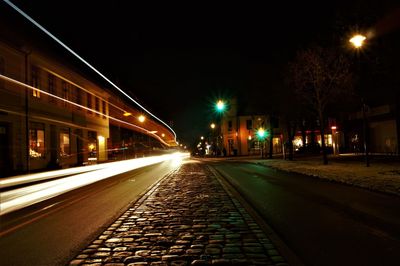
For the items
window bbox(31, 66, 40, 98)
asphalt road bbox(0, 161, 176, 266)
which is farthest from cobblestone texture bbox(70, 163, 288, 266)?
window bbox(31, 66, 40, 98)

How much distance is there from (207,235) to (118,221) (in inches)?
101

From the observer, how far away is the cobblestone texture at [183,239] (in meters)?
5.45

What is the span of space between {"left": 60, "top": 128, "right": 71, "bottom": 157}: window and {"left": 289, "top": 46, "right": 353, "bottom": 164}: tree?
73.1 feet

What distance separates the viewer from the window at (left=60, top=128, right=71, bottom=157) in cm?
3475

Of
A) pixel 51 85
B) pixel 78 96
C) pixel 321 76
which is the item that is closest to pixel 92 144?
pixel 78 96

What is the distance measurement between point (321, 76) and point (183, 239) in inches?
859

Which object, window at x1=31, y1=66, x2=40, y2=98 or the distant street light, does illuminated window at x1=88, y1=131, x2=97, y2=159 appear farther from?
the distant street light

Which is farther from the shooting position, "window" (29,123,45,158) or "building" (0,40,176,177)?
"window" (29,123,45,158)

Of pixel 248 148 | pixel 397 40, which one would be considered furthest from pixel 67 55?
pixel 248 148

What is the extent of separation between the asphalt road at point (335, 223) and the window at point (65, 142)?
86.2ft

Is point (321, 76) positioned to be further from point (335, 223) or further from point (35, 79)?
point (35, 79)

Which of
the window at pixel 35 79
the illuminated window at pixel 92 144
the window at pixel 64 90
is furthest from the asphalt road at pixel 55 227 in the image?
the illuminated window at pixel 92 144

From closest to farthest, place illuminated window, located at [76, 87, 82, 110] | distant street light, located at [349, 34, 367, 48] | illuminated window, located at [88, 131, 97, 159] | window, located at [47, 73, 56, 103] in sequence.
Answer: distant street light, located at [349, 34, 367, 48] < window, located at [47, 73, 56, 103] < illuminated window, located at [76, 87, 82, 110] < illuminated window, located at [88, 131, 97, 159]

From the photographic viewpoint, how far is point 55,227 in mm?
8070
